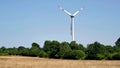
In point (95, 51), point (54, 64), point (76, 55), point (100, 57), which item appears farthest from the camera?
point (95, 51)

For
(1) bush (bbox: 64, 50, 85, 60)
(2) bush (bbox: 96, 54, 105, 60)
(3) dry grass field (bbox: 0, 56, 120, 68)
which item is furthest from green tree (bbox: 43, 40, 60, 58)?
(3) dry grass field (bbox: 0, 56, 120, 68)

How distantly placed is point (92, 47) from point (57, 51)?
43.5 feet

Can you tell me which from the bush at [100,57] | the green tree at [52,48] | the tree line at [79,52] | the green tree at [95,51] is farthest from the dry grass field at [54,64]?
the green tree at [52,48]

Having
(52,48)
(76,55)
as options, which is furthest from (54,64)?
(52,48)

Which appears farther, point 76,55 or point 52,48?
point 52,48

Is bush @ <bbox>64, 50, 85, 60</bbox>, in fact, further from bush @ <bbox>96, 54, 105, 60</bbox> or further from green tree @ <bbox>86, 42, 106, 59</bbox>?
bush @ <bbox>96, 54, 105, 60</bbox>

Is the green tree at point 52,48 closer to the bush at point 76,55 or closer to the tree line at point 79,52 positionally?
the tree line at point 79,52

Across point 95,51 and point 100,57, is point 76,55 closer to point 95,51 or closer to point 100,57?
point 95,51

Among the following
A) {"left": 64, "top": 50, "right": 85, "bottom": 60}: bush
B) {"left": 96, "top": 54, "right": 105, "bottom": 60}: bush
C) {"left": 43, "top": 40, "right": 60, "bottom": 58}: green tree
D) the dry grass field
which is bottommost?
the dry grass field

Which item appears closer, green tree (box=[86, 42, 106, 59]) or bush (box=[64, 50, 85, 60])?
bush (box=[64, 50, 85, 60])

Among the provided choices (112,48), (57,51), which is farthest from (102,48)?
(57,51)

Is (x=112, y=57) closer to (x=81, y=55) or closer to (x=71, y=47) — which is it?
(x=81, y=55)

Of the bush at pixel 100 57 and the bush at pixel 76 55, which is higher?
the bush at pixel 76 55

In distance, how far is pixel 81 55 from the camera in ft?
268
